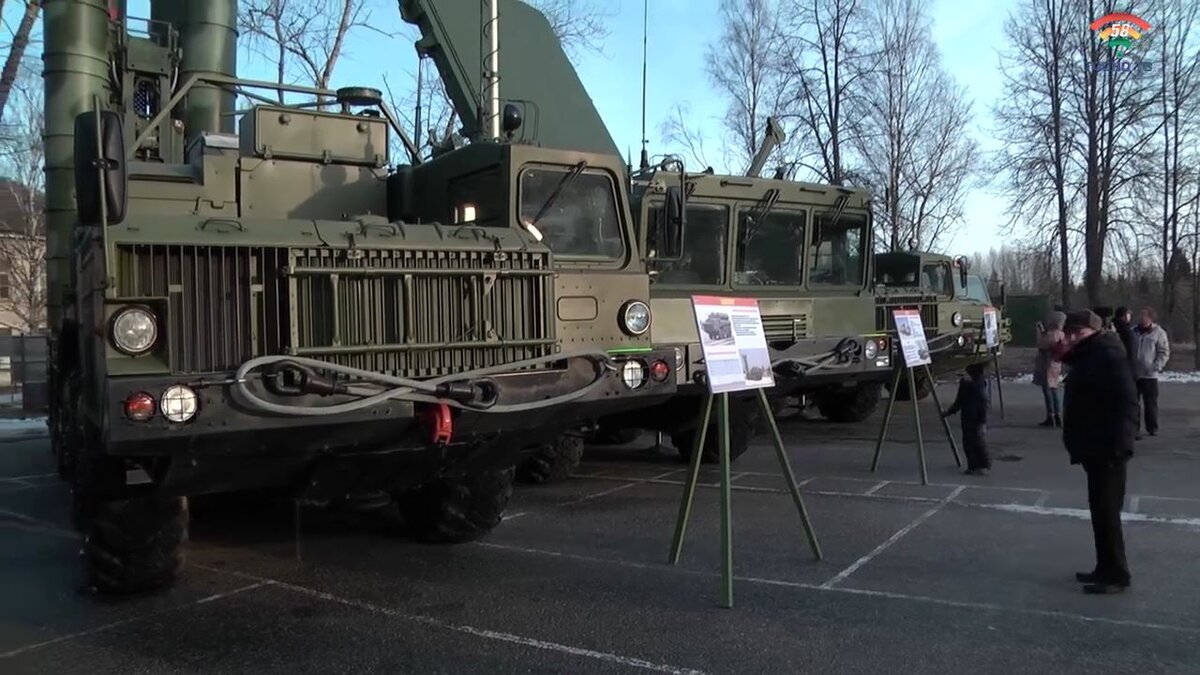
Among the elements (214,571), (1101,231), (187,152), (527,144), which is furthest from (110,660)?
(1101,231)

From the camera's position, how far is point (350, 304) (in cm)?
510

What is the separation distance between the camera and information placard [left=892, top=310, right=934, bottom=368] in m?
9.51

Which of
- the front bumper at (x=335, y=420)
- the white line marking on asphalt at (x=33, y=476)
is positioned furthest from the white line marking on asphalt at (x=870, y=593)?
the white line marking on asphalt at (x=33, y=476)

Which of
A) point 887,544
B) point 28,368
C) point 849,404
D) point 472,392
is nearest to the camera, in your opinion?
point 472,392

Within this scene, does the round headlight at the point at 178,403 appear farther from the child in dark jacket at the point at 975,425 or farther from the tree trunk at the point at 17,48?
the tree trunk at the point at 17,48

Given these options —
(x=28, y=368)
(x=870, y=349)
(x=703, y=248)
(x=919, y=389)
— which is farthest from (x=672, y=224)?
(x=28, y=368)

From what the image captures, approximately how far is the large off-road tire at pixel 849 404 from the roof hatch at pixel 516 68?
17.0 feet

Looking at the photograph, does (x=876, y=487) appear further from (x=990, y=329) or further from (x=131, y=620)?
(x=131, y=620)

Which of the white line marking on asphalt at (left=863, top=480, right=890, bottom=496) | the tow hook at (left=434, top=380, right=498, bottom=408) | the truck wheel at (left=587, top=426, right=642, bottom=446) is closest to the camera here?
the tow hook at (left=434, top=380, right=498, bottom=408)

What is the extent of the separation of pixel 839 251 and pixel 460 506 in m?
5.99

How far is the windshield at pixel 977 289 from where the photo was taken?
18.6 meters

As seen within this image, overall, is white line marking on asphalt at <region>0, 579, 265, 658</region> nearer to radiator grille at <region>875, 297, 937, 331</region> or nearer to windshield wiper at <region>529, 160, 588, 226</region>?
windshield wiper at <region>529, 160, 588, 226</region>

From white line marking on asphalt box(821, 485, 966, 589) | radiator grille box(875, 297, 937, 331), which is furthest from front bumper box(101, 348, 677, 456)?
radiator grille box(875, 297, 937, 331)

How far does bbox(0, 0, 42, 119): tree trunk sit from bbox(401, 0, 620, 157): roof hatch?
269 inches
